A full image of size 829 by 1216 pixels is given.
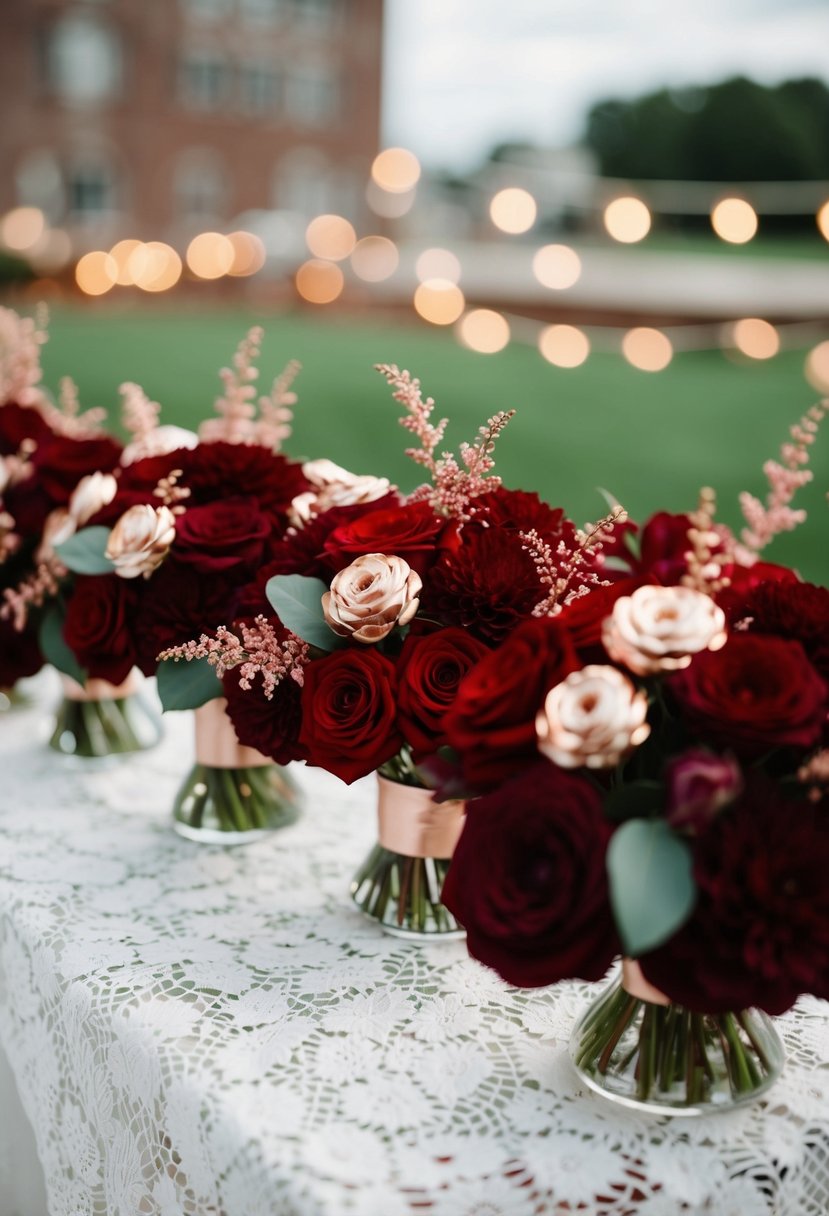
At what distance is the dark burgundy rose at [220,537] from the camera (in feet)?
2.71

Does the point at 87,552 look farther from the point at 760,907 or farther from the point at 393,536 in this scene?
the point at 760,907

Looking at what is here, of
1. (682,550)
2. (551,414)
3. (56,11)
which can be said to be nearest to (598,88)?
(551,414)

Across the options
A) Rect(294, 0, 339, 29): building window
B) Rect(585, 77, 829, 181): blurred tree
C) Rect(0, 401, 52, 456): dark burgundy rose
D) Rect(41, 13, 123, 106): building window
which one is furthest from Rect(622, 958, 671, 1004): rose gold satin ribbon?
Rect(294, 0, 339, 29): building window

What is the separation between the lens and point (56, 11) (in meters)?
15.5

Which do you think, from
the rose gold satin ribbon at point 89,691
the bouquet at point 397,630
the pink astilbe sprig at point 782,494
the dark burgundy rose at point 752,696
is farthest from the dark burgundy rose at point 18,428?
the dark burgundy rose at point 752,696

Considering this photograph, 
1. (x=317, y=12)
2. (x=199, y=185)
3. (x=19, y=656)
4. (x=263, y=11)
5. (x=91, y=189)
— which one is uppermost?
(x=317, y=12)

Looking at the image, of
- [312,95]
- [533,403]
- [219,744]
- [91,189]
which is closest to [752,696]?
Answer: [219,744]

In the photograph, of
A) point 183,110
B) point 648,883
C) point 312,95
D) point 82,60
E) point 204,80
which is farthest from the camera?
point 312,95

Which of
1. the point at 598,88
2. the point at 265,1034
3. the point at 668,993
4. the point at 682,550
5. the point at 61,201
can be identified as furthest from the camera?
the point at 61,201

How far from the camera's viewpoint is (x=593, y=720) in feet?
1.69

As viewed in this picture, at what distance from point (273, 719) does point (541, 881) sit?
0.28 metres

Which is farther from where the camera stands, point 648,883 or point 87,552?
point 87,552

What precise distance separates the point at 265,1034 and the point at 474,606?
30 centimetres

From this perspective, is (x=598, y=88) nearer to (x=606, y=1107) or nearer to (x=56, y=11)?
(x=606, y=1107)
